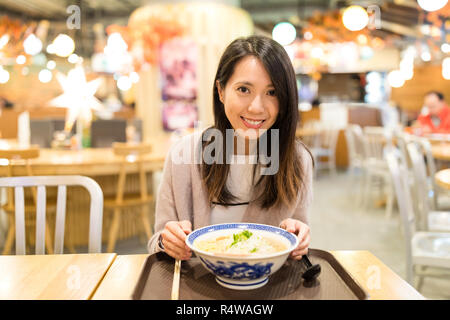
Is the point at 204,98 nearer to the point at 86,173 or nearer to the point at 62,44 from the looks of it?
the point at 62,44

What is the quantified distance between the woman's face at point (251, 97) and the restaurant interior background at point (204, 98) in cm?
63

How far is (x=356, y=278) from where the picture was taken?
89 cm

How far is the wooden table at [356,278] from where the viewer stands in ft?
2.70

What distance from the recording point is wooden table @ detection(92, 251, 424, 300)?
0.82 meters

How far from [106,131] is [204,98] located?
3.03 metres

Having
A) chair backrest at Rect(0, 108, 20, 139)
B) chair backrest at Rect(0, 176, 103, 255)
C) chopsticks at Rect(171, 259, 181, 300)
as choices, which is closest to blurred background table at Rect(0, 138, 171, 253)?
chair backrest at Rect(0, 176, 103, 255)

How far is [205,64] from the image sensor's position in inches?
268

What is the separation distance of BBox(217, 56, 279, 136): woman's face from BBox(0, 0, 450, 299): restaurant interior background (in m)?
0.63

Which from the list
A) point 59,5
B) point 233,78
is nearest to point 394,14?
point 59,5

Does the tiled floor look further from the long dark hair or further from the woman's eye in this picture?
the woman's eye

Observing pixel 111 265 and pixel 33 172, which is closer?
pixel 111 265

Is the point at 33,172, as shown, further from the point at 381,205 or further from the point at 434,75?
the point at 434,75
